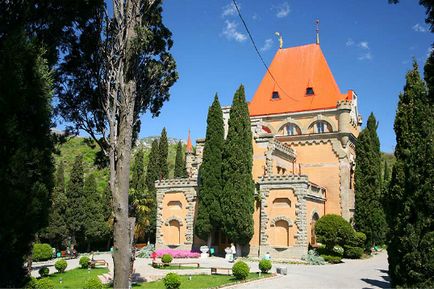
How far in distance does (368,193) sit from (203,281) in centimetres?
1897

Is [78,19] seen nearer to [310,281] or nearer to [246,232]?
[310,281]

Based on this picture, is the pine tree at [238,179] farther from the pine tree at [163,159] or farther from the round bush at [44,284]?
the round bush at [44,284]

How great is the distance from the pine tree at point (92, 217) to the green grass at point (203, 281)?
770 inches

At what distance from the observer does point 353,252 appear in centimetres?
2777

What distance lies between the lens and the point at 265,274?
19.3 meters

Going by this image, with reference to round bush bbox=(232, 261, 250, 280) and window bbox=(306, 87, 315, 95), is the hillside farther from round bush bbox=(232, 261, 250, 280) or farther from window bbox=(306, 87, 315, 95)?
round bush bbox=(232, 261, 250, 280)

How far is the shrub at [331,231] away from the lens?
26.5m

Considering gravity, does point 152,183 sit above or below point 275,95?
below

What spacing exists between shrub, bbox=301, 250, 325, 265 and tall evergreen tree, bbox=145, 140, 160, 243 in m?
16.5

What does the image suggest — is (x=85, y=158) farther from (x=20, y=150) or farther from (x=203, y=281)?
(x=20, y=150)

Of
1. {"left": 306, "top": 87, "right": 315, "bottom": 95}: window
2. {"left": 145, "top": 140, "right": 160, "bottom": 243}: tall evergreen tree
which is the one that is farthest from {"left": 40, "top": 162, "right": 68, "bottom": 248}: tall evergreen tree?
{"left": 306, "top": 87, "right": 315, "bottom": 95}: window

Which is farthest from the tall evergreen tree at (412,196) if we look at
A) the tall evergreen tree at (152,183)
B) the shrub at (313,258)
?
the tall evergreen tree at (152,183)

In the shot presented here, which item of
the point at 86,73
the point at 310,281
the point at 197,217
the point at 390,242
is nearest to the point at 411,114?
the point at 390,242

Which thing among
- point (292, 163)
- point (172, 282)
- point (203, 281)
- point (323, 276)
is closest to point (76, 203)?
point (292, 163)
